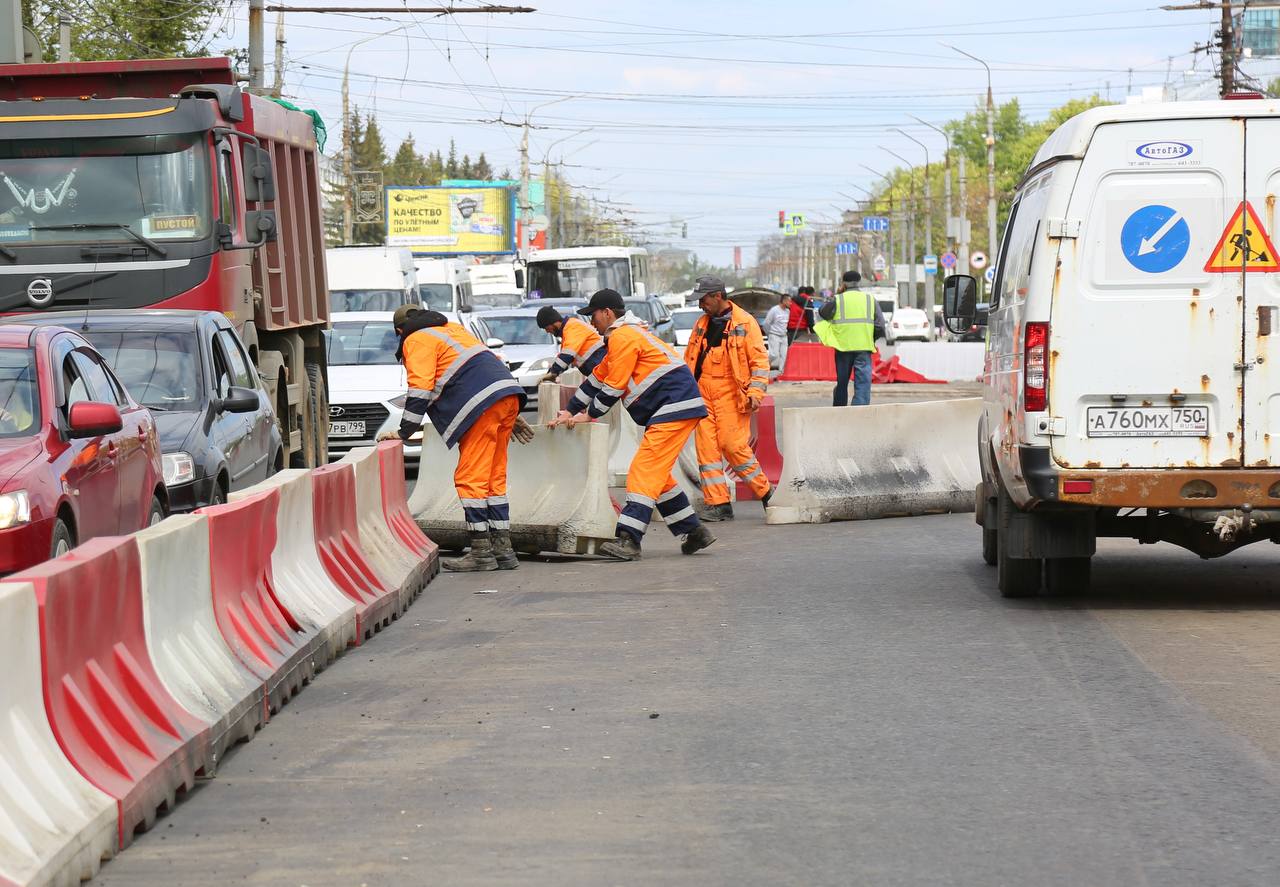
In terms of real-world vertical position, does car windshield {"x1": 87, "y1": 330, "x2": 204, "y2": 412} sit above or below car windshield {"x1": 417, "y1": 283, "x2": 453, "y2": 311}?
above

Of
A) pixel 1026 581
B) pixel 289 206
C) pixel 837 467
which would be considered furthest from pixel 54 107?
pixel 1026 581

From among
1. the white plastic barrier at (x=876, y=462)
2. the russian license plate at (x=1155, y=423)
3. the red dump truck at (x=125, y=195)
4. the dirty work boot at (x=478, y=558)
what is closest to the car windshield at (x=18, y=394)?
the dirty work boot at (x=478, y=558)

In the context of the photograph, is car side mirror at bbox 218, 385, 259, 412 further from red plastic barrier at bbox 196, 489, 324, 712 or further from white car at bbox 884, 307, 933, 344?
white car at bbox 884, 307, 933, 344

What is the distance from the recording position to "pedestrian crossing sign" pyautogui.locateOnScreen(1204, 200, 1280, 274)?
984 centimetres

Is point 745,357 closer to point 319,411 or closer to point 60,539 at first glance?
point 319,411

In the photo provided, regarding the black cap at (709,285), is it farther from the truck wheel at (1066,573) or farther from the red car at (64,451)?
the red car at (64,451)

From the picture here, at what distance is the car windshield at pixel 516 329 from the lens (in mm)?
31188

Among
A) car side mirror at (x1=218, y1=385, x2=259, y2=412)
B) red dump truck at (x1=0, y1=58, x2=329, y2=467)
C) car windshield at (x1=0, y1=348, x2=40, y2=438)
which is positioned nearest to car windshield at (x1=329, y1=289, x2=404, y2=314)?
red dump truck at (x1=0, y1=58, x2=329, y2=467)

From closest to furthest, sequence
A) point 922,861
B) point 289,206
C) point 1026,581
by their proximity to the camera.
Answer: point 922,861
point 1026,581
point 289,206

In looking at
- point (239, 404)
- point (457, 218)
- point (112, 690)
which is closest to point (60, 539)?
point (239, 404)

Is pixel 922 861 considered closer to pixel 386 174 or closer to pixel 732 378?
pixel 732 378

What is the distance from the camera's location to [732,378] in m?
16.2

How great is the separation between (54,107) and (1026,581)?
29.8 feet

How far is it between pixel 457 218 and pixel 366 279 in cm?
6768
